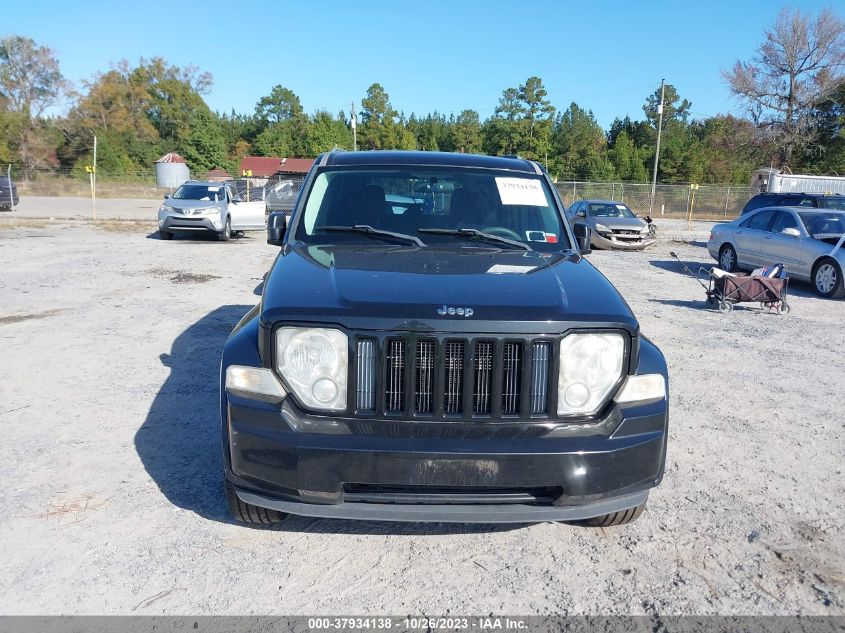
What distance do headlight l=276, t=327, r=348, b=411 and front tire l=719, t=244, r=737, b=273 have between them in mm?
13909

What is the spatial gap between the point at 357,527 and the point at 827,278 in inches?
457

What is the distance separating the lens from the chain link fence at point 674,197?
149 ft

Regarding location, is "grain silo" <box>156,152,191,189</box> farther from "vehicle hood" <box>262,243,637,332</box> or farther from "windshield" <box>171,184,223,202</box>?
"vehicle hood" <box>262,243,637,332</box>

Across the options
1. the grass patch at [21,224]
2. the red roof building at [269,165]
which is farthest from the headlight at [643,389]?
the red roof building at [269,165]

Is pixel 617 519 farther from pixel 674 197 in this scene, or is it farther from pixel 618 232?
pixel 674 197

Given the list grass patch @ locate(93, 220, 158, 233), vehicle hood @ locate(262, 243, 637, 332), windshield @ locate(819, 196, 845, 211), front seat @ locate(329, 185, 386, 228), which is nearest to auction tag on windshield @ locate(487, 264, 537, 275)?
vehicle hood @ locate(262, 243, 637, 332)

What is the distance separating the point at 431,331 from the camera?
9.03 feet

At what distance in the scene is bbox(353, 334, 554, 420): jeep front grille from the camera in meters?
2.77

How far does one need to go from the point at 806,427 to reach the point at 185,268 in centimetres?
1161

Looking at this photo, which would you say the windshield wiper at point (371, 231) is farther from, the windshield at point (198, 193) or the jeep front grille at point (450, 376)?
the windshield at point (198, 193)

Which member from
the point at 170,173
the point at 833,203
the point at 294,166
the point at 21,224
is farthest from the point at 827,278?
the point at 294,166

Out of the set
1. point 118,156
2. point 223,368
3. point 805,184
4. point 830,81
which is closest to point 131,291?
point 223,368

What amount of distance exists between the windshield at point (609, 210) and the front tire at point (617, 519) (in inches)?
747

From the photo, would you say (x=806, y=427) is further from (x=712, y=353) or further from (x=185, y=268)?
(x=185, y=268)
